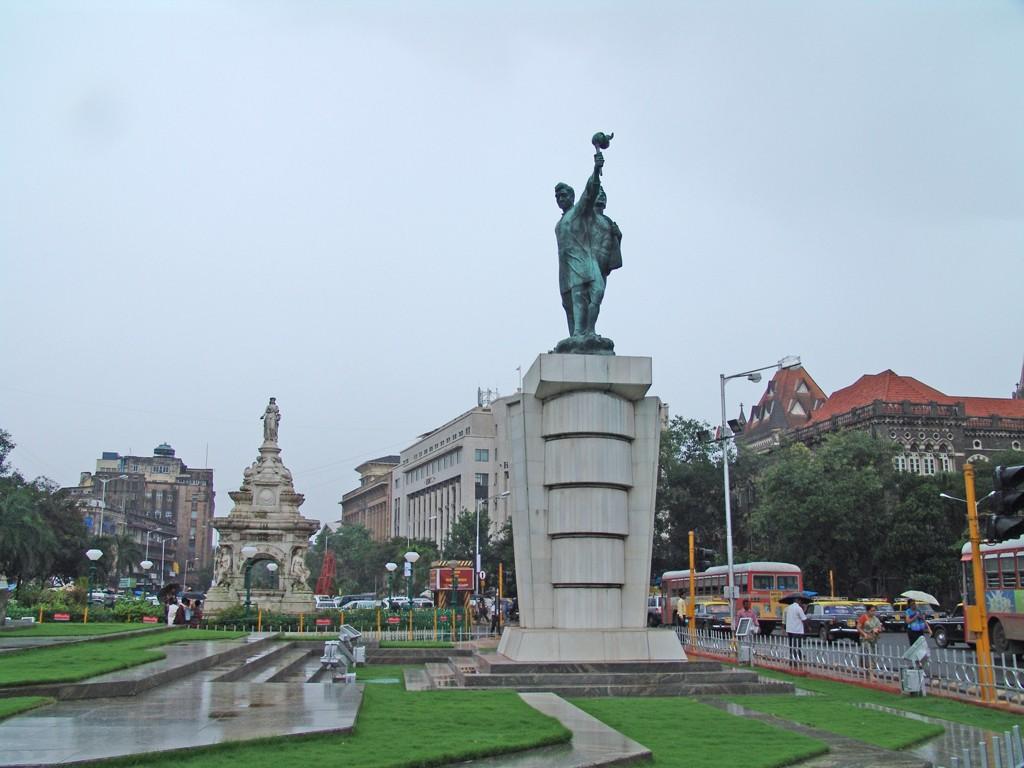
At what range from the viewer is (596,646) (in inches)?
617

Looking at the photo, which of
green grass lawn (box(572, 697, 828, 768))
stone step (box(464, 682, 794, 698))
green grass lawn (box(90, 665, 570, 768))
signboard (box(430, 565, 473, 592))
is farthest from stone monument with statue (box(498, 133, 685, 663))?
signboard (box(430, 565, 473, 592))

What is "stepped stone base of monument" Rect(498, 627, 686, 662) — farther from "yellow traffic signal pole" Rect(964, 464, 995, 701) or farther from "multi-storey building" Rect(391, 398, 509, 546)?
"multi-storey building" Rect(391, 398, 509, 546)

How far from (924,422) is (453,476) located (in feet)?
169

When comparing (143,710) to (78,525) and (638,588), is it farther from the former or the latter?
(78,525)

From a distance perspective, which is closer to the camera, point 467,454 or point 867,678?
point 867,678

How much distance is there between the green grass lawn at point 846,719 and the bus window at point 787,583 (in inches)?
1037

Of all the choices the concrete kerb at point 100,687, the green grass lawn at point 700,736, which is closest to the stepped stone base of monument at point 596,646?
the green grass lawn at point 700,736

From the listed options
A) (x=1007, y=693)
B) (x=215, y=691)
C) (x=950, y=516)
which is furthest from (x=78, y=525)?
(x=1007, y=693)

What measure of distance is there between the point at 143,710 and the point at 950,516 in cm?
5181

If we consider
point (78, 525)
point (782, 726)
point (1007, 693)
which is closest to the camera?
point (782, 726)

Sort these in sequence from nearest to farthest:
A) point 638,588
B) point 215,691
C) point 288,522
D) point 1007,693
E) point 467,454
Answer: point 215,691, point 1007,693, point 638,588, point 288,522, point 467,454

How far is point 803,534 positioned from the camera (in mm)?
51375

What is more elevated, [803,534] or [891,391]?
[891,391]

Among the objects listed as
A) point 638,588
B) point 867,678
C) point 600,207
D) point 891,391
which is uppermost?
point 891,391
